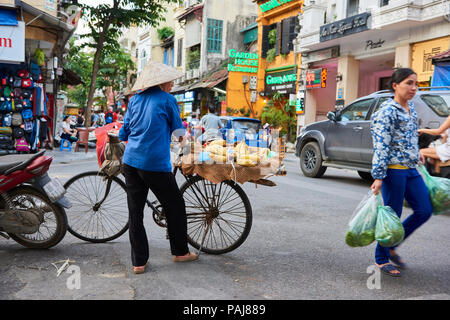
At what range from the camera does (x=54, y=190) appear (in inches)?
172

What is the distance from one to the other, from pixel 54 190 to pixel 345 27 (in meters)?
16.7

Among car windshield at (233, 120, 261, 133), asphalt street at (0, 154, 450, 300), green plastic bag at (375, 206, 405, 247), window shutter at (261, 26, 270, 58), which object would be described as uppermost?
window shutter at (261, 26, 270, 58)

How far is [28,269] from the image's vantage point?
394cm

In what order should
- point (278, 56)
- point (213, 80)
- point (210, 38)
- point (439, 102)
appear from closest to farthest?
point (439, 102) < point (278, 56) < point (213, 80) < point (210, 38)

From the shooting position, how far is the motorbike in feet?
14.1

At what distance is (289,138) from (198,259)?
2137 cm

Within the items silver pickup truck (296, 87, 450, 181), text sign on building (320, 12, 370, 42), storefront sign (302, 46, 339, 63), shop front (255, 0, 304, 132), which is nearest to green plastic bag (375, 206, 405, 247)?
silver pickup truck (296, 87, 450, 181)

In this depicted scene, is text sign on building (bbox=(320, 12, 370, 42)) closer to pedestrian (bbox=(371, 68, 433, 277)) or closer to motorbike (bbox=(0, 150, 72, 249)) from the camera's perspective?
pedestrian (bbox=(371, 68, 433, 277))

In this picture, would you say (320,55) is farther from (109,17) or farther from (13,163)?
(13,163)

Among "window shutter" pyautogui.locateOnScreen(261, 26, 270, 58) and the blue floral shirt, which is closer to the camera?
the blue floral shirt

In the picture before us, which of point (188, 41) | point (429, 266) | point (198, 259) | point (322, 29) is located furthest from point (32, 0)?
point (188, 41)

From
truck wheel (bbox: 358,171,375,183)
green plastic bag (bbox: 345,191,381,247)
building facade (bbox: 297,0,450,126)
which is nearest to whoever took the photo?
green plastic bag (bbox: 345,191,381,247)

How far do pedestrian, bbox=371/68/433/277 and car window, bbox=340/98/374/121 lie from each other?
5.90 meters

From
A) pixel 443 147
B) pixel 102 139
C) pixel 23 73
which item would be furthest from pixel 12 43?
pixel 443 147
